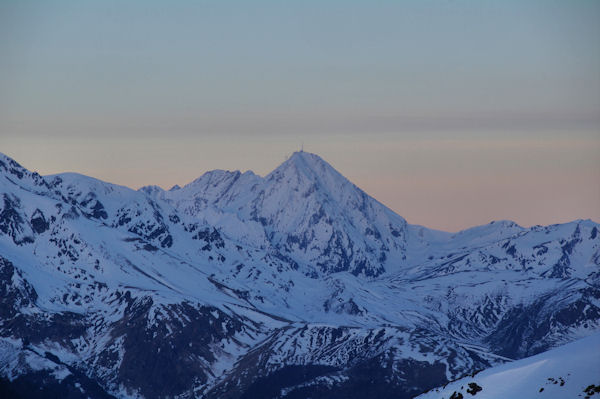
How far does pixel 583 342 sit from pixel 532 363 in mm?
7946

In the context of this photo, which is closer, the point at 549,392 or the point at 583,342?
the point at 549,392

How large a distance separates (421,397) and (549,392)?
88.3 ft

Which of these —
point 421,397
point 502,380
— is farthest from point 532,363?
point 421,397

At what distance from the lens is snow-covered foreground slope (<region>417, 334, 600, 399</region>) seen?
416 feet

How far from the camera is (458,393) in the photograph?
13825 cm

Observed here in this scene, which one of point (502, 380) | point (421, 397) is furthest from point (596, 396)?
point (421, 397)

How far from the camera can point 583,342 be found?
144 meters

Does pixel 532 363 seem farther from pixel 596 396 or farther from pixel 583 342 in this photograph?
pixel 596 396

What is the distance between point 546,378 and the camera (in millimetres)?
131375

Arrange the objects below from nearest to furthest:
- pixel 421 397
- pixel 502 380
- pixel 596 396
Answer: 1. pixel 596 396
2. pixel 502 380
3. pixel 421 397

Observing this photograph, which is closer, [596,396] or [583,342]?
[596,396]

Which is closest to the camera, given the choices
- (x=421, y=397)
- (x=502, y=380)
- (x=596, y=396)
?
(x=596, y=396)

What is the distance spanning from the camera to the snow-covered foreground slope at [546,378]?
416ft

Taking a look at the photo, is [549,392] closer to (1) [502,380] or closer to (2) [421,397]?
(1) [502,380]
